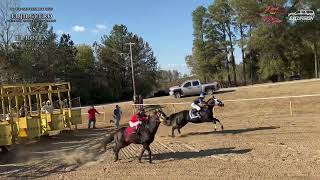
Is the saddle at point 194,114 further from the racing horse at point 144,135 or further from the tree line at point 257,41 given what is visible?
the tree line at point 257,41

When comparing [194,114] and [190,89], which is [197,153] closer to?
[194,114]

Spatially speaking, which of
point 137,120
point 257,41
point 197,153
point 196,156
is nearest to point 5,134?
point 137,120

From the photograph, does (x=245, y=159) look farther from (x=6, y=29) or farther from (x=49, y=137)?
(x=6, y=29)

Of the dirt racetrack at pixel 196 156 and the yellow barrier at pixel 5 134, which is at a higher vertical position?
the yellow barrier at pixel 5 134

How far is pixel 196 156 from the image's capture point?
1627 cm

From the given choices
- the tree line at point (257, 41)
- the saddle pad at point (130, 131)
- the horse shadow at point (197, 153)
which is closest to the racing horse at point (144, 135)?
the saddle pad at point (130, 131)

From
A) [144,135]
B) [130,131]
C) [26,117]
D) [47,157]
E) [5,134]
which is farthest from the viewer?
[26,117]

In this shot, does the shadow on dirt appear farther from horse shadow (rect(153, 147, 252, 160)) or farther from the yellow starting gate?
horse shadow (rect(153, 147, 252, 160))

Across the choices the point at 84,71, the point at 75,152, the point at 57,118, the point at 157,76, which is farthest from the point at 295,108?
the point at 157,76

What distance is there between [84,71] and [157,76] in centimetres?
1672

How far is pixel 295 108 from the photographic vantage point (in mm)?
34594

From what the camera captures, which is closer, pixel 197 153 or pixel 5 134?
pixel 197 153

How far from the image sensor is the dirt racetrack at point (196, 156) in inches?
537

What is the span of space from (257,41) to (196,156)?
59.1 m
